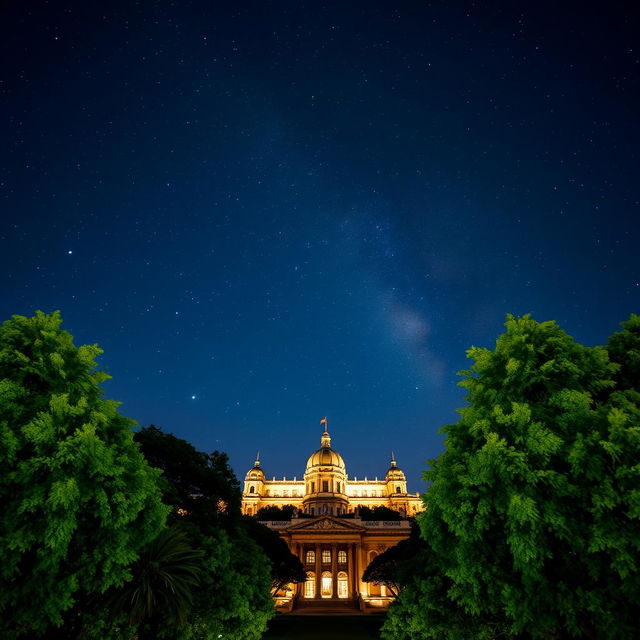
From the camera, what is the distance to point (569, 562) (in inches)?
477

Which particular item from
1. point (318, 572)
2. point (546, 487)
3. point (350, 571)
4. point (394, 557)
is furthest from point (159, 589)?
point (350, 571)

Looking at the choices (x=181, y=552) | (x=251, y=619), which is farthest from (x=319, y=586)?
(x=181, y=552)

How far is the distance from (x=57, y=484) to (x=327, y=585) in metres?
84.3

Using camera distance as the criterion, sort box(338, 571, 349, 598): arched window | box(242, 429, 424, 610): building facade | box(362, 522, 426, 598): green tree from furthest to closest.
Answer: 1. box(338, 571, 349, 598): arched window
2. box(242, 429, 424, 610): building facade
3. box(362, 522, 426, 598): green tree

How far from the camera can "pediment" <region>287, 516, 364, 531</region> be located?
279 ft

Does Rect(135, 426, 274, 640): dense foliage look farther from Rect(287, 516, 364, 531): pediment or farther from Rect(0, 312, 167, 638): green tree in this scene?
Rect(287, 516, 364, 531): pediment

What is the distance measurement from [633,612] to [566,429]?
4948 mm

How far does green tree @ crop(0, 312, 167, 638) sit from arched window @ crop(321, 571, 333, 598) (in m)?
79.7

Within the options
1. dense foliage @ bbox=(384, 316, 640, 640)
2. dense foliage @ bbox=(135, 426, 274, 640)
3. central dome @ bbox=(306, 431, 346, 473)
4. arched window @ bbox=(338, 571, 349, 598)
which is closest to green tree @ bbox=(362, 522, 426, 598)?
dense foliage @ bbox=(135, 426, 274, 640)

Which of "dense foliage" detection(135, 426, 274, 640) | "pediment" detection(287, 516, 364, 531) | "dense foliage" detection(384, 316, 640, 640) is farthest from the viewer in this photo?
"pediment" detection(287, 516, 364, 531)

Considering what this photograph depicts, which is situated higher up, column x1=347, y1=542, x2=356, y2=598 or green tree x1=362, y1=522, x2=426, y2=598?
column x1=347, y1=542, x2=356, y2=598

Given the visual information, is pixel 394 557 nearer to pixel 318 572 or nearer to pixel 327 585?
pixel 318 572

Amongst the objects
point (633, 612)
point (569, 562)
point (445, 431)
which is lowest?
point (633, 612)

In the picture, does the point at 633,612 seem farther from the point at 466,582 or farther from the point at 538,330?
the point at 538,330
